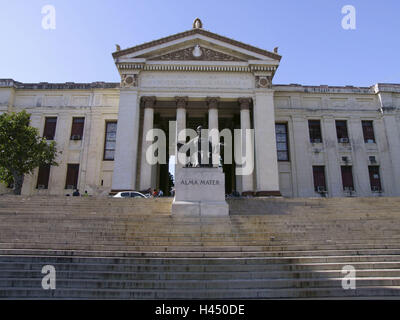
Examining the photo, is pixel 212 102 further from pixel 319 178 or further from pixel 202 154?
pixel 319 178

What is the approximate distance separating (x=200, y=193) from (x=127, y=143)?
474 inches

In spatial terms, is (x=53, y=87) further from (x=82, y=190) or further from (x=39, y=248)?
(x=39, y=248)

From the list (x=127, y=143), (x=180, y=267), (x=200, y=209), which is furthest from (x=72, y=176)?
(x=180, y=267)

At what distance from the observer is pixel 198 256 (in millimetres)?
8766

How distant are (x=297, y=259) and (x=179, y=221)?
16.5 feet

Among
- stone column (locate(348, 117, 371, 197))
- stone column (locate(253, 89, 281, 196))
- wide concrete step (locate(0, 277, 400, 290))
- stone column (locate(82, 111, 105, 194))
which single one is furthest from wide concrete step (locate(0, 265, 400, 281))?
stone column (locate(348, 117, 371, 197))

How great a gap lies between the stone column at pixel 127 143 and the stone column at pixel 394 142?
23302mm

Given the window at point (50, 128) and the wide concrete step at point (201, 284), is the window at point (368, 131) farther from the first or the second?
the window at point (50, 128)

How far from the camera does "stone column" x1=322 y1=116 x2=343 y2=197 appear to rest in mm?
27859

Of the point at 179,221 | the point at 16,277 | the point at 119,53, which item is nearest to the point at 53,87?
the point at 119,53

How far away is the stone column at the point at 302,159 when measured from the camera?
91.4ft

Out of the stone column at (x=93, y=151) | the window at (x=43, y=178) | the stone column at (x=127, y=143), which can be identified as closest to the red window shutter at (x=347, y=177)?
the stone column at (x=127, y=143)

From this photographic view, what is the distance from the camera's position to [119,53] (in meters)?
25.5
